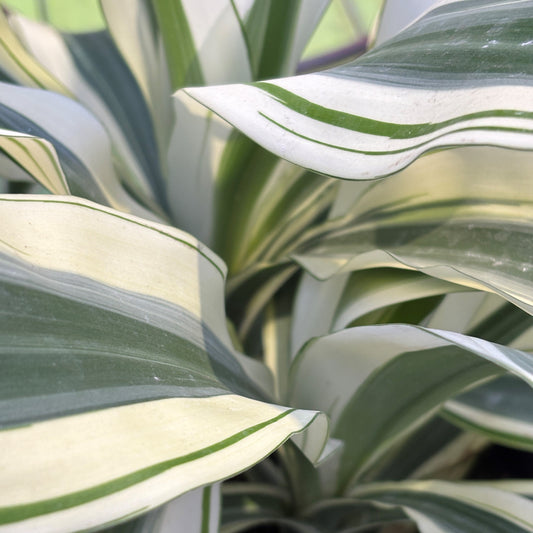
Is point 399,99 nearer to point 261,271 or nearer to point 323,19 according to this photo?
point 261,271

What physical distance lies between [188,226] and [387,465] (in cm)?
21

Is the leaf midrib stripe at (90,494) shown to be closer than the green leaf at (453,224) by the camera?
Yes

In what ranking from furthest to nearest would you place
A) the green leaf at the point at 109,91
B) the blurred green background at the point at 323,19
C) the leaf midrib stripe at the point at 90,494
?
the blurred green background at the point at 323,19 < the green leaf at the point at 109,91 < the leaf midrib stripe at the point at 90,494

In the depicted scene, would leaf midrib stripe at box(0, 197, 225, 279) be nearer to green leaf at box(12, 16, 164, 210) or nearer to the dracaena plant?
the dracaena plant

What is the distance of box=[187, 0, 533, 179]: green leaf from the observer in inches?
8.2

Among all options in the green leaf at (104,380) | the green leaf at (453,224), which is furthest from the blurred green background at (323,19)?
the green leaf at (104,380)

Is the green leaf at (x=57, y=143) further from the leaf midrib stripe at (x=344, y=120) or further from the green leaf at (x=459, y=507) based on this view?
the green leaf at (x=459, y=507)

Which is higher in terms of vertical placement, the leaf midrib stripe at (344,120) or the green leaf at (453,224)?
the leaf midrib stripe at (344,120)

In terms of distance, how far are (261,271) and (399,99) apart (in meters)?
0.17

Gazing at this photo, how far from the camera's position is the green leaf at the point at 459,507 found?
0.30 m

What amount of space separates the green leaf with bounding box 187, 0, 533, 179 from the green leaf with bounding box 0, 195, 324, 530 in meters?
0.06

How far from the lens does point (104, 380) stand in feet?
0.60

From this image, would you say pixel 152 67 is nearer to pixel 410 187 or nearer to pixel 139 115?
pixel 139 115

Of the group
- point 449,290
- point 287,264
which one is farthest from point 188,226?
point 449,290
